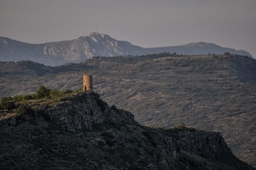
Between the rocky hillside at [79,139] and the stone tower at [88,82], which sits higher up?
the stone tower at [88,82]

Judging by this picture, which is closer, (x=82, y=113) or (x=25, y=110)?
(x=25, y=110)

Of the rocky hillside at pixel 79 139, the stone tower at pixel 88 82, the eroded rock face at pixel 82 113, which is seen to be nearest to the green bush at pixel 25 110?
the rocky hillside at pixel 79 139

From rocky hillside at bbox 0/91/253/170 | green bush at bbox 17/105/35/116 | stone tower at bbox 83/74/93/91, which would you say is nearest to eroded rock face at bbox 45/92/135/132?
rocky hillside at bbox 0/91/253/170

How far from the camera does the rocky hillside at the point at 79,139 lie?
218ft

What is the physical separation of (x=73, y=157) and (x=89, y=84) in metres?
29.3

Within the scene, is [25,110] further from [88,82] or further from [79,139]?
[88,82]

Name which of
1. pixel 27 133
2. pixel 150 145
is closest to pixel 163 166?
pixel 150 145

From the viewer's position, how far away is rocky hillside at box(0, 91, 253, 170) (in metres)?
66.4

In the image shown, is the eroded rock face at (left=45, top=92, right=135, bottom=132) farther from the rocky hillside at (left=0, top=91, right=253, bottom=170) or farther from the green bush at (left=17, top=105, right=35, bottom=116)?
the green bush at (left=17, top=105, right=35, bottom=116)

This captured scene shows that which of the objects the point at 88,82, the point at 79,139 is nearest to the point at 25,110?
the point at 79,139

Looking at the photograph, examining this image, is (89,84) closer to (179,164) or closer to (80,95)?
(80,95)

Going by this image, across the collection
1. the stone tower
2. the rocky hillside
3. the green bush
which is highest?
the stone tower

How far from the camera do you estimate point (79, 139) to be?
76125mm

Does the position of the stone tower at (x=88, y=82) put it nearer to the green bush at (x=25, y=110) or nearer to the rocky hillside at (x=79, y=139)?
the rocky hillside at (x=79, y=139)
